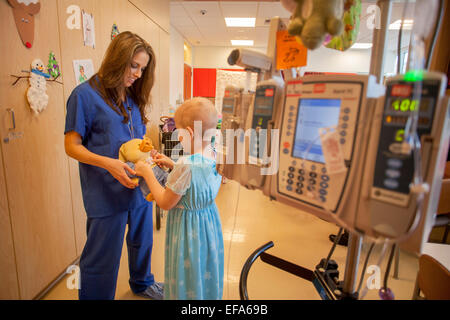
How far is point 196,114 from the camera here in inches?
40.4

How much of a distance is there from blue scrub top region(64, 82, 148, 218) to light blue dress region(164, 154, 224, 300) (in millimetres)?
376

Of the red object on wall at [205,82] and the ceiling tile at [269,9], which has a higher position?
the ceiling tile at [269,9]

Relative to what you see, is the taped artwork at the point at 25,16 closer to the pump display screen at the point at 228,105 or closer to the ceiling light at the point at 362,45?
the pump display screen at the point at 228,105

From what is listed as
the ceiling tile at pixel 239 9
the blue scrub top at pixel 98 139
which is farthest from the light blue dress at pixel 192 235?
the ceiling tile at pixel 239 9

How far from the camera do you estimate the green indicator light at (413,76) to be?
1.63ft

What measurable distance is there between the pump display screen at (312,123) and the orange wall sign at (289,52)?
19 centimetres

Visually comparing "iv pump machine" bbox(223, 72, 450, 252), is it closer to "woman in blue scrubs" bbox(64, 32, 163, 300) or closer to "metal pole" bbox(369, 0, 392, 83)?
"metal pole" bbox(369, 0, 392, 83)

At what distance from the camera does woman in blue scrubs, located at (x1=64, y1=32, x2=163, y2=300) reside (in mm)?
1203

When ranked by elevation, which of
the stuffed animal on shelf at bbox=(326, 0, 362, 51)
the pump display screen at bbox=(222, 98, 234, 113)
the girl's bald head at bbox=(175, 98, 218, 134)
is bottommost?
the girl's bald head at bbox=(175, 98, 218, 134)

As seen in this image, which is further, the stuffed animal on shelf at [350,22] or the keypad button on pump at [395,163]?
the stuffed animal on shelf at [350,22]

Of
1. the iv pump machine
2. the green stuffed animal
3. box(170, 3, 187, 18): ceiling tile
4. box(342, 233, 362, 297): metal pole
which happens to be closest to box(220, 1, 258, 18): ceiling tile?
box(170, 3, 187, 18): ceiling tile

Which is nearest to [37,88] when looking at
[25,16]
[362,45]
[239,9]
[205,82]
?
[25,16]
